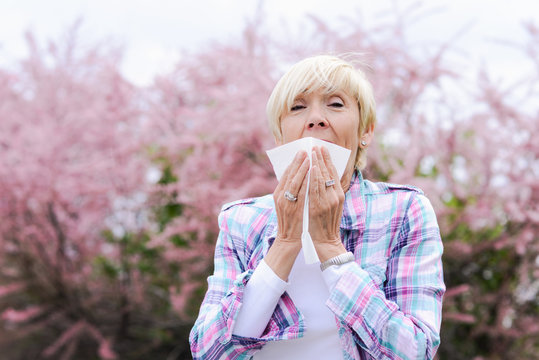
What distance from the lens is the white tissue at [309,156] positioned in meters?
1.25

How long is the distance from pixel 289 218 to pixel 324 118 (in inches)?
10.3

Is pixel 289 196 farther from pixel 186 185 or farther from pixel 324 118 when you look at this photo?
pixel 186 185

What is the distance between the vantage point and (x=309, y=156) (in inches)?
49.6

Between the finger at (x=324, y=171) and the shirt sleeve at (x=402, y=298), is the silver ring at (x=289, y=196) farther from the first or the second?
the shirt sleeve at (x=402, y=298)

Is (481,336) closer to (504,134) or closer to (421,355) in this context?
(504,134)

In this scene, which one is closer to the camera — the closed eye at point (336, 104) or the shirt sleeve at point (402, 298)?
the shirt sleeve at point (402, 298)

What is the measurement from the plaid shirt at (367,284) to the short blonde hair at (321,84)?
0.65 feet

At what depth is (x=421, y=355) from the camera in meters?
1.17

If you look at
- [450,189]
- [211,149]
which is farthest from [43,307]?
[450,189]

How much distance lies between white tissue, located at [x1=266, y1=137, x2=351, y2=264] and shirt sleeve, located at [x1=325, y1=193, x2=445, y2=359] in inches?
2.8

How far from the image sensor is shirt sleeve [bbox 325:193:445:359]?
1.17 m

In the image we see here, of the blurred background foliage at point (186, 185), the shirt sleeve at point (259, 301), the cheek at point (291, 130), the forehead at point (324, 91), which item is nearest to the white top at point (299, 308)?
the shirt sleeve at point (259, 301)

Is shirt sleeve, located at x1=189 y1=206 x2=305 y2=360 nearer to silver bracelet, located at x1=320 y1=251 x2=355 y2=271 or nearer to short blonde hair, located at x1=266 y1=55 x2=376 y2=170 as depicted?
silver bracelet, located at x1=320 y1=251 x2=355 y2=271

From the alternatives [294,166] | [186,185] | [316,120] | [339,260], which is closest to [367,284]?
[339,260]
